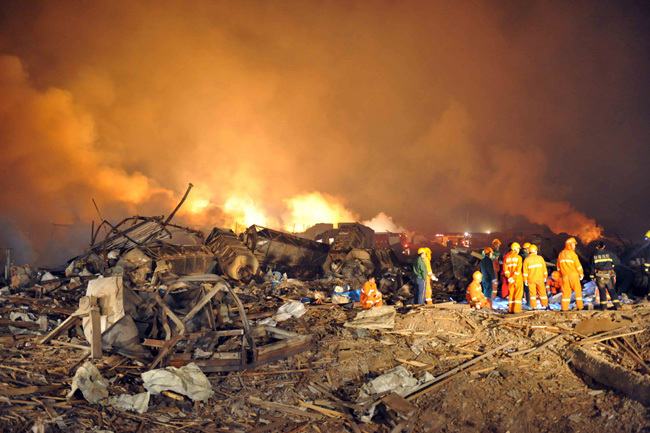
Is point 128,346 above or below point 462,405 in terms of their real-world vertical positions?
above

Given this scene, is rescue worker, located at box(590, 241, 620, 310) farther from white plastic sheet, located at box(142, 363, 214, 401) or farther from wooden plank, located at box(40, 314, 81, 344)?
wooden plank, located at box(40, 314, 81, 344)

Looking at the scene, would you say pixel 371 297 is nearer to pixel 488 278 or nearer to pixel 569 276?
pixel 488 278

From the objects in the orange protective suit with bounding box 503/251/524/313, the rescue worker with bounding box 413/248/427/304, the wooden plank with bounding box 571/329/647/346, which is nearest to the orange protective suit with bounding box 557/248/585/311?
the orange protective suit with bounding box 503/251/524/313

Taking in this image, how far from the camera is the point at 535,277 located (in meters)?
7.93

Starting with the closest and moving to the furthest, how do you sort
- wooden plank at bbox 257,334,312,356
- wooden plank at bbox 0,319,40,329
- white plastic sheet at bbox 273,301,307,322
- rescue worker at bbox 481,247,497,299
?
wooden plank at bbox 257,334,312,356
wooden plank at bbox 0,319,40,329
white plastic sheet at bbox 273,301,307,322
rescue worker at bbox 481,247,497,299

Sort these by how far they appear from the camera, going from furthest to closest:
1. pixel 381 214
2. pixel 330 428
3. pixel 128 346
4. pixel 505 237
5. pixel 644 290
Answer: pixel 381 214 → pixel 505 237 → pixel 644 290 → pixel 128 346 → pixel 330 428

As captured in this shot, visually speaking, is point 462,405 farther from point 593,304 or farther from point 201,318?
point 593,304

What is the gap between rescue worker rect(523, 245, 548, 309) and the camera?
7.90m

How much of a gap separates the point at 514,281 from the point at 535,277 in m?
0.43

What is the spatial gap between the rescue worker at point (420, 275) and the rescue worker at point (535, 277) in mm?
2225

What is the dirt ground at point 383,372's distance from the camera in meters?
4.24

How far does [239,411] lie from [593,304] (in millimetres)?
7878

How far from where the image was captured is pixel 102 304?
19.7 feet

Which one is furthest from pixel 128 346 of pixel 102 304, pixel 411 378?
pixel 411 378
